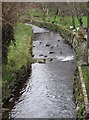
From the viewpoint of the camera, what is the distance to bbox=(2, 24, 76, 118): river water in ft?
79.7

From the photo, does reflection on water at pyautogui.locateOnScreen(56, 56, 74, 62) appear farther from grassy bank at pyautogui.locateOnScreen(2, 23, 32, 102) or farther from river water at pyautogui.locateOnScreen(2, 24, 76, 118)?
grassy bank at pyautogui.locateOnScreen(2, 23, 32, 102)

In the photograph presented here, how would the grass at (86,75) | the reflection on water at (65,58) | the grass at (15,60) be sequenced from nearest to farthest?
the grass at (86,75) < the grass at (15,60) < the reflection on water at (65,58)

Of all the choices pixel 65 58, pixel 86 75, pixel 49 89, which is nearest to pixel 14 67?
pixel 49 89

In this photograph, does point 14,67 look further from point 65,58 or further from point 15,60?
point 65,58

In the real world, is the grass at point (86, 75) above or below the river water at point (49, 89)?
above

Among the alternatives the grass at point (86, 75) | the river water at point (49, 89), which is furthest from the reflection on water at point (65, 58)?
the grass at point (86, 75)

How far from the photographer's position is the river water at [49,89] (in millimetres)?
24306

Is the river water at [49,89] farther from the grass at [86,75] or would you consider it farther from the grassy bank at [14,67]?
the grass at [86,75]

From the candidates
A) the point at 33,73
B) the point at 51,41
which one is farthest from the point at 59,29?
the point at 33,73

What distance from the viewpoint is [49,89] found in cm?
2984

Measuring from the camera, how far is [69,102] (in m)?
26.2

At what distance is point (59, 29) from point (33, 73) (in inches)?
1163

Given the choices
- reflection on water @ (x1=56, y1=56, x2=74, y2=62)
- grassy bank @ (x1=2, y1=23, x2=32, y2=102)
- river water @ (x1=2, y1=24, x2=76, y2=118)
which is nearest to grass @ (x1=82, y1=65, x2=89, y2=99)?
river water @ (x1=2, y1=24, x2=76, y2=118)

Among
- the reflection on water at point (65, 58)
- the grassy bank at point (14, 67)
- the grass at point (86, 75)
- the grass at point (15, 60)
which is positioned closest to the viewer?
the grass at point (86, 75)
